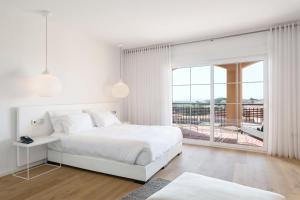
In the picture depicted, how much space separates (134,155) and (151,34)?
2737mm

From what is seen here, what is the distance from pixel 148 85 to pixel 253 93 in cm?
249

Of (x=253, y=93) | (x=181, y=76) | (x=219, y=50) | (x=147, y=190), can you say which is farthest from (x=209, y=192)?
(x=181, y=76)

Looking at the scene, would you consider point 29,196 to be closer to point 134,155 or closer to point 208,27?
point 134,155

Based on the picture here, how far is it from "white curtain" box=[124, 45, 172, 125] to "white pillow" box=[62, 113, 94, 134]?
1.70 m

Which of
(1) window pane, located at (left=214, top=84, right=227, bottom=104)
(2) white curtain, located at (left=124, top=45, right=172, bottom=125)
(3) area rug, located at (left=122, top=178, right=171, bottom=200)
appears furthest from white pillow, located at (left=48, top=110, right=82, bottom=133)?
(1) window pane, located at (left=214, top=84, right=227, bottom=104)

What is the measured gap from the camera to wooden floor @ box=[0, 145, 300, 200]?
7.91ft

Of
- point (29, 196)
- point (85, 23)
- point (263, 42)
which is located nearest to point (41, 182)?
point (29, 196)

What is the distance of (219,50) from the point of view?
4.46 metres

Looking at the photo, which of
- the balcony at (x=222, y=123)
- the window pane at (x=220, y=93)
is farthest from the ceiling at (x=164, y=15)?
the balcony at (x=222, y=123)

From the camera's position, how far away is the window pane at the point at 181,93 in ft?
16.6

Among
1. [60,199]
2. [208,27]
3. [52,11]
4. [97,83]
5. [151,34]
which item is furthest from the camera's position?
[97,83]

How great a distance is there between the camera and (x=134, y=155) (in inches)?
107

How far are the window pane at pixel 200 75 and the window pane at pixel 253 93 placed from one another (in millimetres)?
857

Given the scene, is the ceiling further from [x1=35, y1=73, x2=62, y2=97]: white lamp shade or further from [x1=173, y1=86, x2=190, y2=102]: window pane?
[x1=173, y1=86, x2=190, y2=102]: window pane
